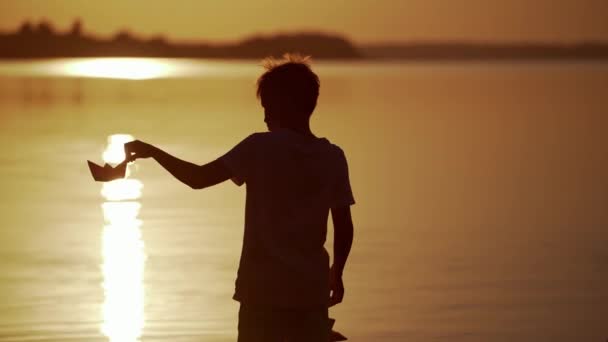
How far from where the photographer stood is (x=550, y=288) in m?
11.5

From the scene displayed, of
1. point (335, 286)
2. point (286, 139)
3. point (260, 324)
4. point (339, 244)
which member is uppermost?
point (286, 139)

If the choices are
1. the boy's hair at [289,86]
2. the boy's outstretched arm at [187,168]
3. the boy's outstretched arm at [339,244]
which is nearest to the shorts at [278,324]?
the boy's outstretched arm at [339,244]

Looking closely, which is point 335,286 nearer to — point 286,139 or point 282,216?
point 282,216

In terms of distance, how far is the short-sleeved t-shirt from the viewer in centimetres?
532

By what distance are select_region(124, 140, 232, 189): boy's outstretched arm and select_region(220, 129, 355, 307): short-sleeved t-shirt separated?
6cm

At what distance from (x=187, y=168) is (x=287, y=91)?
1.46 ft

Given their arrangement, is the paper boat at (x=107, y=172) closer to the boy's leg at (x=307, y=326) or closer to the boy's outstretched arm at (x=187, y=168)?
the boy's outstretched arm at (x=187, y=168)

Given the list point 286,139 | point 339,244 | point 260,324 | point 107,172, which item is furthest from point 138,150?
point 339,244

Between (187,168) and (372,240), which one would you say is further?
(372,240)

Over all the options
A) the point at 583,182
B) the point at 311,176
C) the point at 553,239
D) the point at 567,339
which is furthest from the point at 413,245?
the point at 311,176

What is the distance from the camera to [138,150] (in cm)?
516

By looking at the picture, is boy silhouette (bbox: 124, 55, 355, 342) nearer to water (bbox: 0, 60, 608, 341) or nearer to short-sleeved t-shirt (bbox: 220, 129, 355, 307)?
short-sleeved t-shirt (bbox: 220, 129, 355, 307)

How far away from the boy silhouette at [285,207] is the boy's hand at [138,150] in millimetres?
163

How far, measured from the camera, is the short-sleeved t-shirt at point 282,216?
5.32 metres
